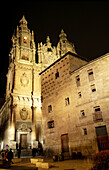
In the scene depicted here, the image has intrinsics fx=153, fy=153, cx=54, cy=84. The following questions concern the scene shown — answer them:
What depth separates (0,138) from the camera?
47.0 metres

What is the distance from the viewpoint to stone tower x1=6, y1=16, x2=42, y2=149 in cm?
3425

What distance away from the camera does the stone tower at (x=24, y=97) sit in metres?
34.2

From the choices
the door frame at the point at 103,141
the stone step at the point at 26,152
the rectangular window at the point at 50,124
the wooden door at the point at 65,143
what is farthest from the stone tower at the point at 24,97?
the door frame at the point at 103,141

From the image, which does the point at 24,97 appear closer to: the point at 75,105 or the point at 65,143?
the point at 65,143

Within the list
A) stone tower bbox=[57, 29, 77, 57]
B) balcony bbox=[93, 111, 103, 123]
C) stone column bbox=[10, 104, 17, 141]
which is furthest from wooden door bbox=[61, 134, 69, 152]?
stone tower bbox=[57, 29, 77, 57]

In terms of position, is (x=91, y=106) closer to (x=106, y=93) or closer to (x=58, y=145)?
(x=106, y=93)

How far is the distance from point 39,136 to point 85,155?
20.1 m

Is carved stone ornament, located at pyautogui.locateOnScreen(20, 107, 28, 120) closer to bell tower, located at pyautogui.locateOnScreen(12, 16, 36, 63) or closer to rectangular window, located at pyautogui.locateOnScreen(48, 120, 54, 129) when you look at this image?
rectangular window, located at pyautogui.locateOnScreen(48, 120, 54, 129)

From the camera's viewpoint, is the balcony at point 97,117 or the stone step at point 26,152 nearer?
the balcony at point 97,117

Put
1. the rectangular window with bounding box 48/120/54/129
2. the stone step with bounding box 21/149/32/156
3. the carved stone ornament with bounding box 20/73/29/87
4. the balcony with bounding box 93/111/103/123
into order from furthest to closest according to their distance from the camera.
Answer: the carved stone ornament with bounding box 20/73/29/87 < the stone step with bounding box 21/149/32/156 < the rectangular window with bounding box 48/120/54/129 < the balcony with bounding box 93/111/103/123

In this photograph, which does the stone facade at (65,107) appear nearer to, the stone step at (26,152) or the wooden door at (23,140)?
the wooden door at (23,140)

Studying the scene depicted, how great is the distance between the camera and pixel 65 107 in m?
22.6

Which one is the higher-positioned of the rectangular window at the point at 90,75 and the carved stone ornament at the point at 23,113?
the rectangular window at the point at 90,75

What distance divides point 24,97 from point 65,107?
17488 mm
